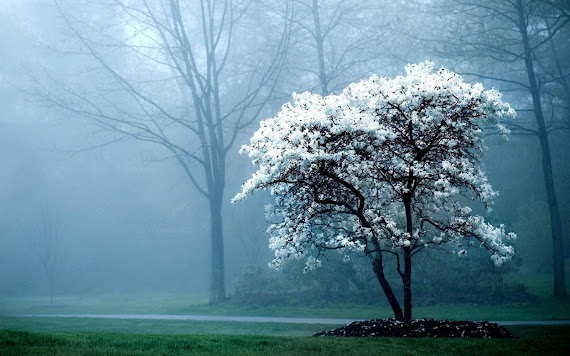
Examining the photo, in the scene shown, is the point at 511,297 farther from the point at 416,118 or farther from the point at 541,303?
the point at 416,118

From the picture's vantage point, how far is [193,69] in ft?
84.3

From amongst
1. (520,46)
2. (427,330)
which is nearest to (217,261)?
(427,330)

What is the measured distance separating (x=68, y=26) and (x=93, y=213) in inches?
1031

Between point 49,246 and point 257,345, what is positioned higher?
point 49,246

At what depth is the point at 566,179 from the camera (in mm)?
31156

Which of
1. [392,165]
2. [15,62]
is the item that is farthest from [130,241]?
[392,165]

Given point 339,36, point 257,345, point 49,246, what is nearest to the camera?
point 257,345

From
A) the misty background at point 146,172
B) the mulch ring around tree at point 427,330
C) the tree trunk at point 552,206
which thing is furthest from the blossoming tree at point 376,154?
the misty background at point 146,172

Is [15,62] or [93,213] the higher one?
[15,62]

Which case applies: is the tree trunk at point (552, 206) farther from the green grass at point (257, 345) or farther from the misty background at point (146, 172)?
the green grass at point (257, 345)

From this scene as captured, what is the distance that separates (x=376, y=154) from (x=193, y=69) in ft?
50.4

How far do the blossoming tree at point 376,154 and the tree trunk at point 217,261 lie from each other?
1189 centimetres

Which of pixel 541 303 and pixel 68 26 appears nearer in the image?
pixel 541 303

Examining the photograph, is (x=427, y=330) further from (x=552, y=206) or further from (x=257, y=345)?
(x=552, y=206)
